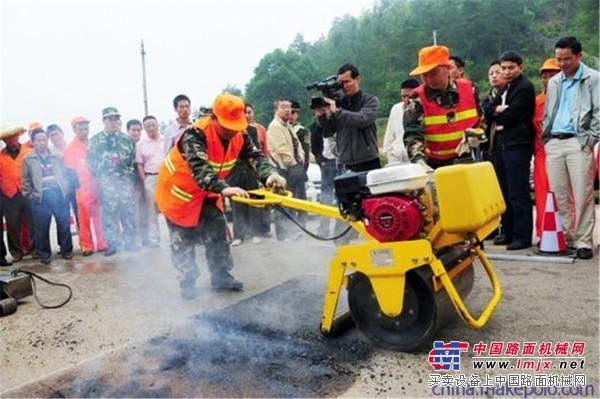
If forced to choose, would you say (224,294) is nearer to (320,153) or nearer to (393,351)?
(393,351)

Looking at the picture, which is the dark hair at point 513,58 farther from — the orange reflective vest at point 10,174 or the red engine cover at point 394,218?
the orange reflective vest at point 10,174

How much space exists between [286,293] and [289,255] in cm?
149

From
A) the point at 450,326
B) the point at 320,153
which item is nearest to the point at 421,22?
the point at 320,153

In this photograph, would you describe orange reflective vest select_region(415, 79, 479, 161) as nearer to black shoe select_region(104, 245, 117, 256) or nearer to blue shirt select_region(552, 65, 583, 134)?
blue shirt select_region(552, 65, 583, 134)

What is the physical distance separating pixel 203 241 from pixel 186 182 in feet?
1.96

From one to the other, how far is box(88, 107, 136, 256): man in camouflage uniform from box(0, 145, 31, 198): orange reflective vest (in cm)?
87

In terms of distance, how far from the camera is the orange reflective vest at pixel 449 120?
3.65m

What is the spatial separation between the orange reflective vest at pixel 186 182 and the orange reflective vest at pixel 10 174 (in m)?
3.26

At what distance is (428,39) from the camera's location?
2122 inches

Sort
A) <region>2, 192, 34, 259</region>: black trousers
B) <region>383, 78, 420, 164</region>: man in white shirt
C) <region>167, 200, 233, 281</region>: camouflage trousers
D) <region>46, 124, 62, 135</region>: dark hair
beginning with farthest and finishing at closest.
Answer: <region>46, 124, 62, 135</region>: dark hair
<region>2, 192, 34, 259</region>: black trousers
<region>383, 78, 420, 164</region>: man in white shirt
<region>167, 200, 233, 281</region>: camouflage trousers

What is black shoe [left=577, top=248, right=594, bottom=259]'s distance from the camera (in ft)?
15.0

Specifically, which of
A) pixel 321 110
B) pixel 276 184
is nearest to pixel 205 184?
pixel 276 184

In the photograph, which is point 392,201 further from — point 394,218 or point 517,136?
point 517,136

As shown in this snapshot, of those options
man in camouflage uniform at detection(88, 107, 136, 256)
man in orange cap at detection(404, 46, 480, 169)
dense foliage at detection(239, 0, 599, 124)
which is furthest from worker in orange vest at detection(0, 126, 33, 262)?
dense foliage at detection(239, 0, 599, 124)
